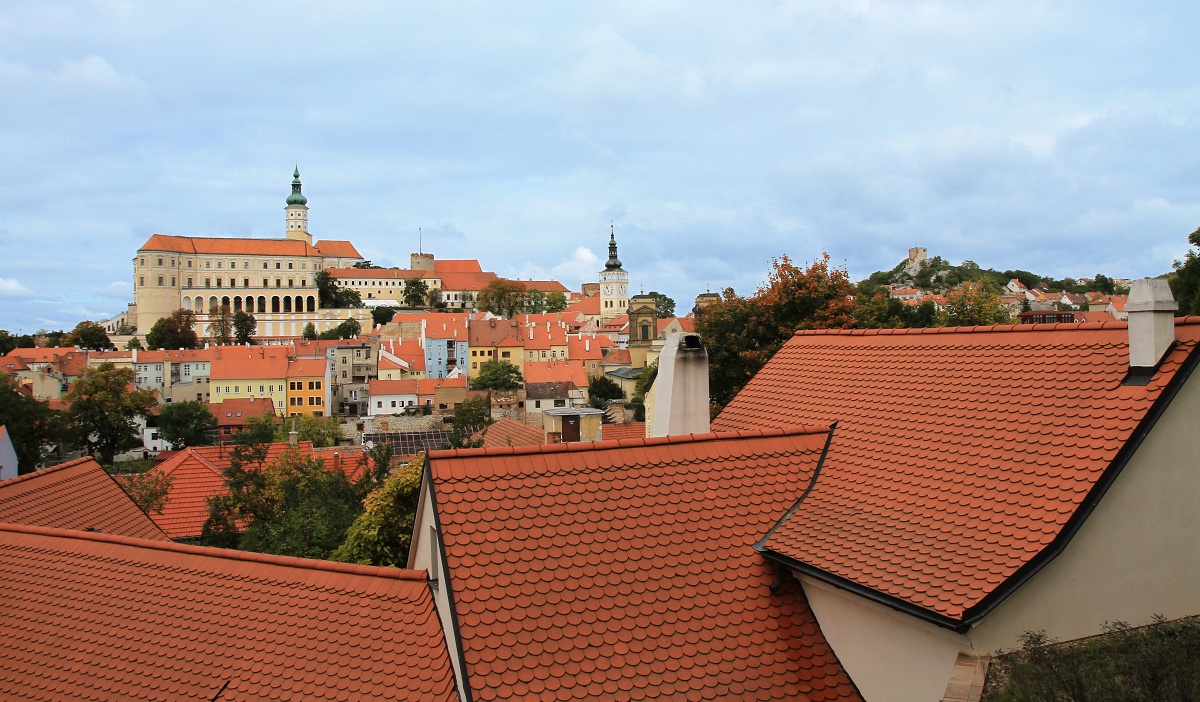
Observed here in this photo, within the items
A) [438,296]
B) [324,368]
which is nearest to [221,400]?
[324,368]

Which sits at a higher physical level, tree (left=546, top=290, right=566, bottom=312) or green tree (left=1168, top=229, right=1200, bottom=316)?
tree (left=546, top=290, right=566, bottom=312)

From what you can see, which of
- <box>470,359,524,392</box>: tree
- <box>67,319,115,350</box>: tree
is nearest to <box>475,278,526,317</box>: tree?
<box>470,359,524,392</box>: tree

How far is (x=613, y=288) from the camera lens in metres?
148

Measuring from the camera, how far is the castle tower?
486 ft

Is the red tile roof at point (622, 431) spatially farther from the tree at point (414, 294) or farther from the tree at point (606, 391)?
the tree at point (414, 294)

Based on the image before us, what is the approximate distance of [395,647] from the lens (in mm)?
6375

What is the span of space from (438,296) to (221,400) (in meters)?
68.8

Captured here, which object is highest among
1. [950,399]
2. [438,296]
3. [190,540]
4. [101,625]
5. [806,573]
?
[438,296]

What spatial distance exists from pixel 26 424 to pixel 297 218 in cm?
12051

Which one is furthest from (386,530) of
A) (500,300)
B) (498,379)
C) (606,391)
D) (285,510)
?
(500,300)

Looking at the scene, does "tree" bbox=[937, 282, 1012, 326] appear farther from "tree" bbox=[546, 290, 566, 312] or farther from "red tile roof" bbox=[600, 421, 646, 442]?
"tree" bbox=[546, 290, 566, 312]

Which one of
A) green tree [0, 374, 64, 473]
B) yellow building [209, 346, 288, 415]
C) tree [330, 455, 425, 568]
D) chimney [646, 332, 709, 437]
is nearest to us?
chimney [646, 332, 709, 437]

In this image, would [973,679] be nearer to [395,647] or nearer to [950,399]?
[950,399]

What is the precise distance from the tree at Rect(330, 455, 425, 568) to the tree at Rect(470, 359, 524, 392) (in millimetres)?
66638
